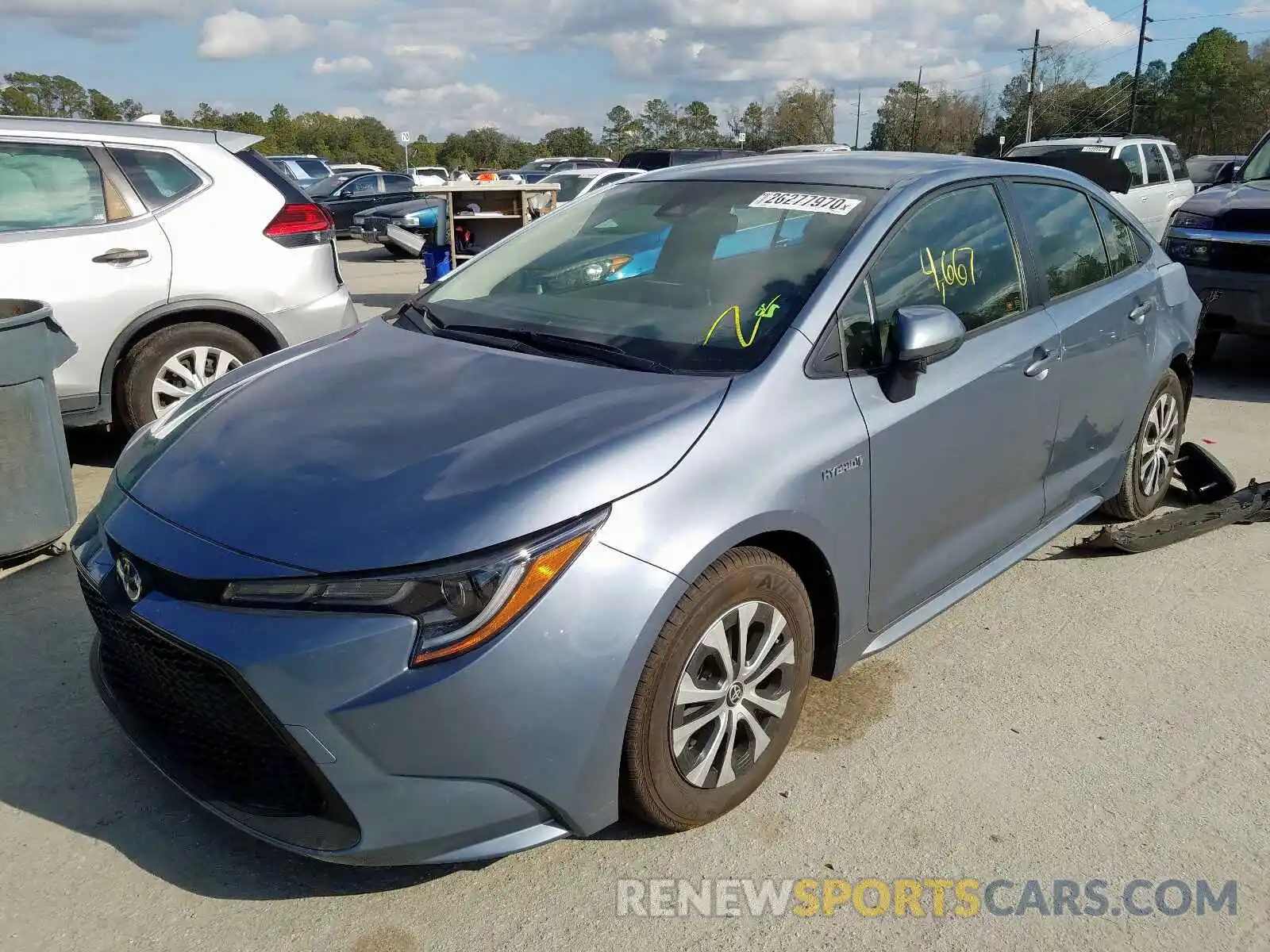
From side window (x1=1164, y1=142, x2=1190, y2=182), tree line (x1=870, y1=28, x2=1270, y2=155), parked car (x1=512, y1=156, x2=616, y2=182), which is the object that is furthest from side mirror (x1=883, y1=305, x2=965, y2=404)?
tree line (x1=870, y1=28, x2=1270, y2=155)

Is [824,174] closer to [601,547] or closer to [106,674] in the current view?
[601,547]

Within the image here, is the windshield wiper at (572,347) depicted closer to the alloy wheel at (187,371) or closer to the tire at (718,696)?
the tire at (718,696)

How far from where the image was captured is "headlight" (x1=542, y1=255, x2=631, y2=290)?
3.50m

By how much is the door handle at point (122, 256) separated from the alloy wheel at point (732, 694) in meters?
4.16

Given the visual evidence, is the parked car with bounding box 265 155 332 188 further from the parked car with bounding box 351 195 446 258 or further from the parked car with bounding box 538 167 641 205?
the parked car with bounding box 538 167 641 205

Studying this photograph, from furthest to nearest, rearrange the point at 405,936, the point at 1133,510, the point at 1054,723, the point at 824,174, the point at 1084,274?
the point at 1133,510 → the point at 1084,274 → the point at 824,174 → the point at 1054,723 → the point at 405,936

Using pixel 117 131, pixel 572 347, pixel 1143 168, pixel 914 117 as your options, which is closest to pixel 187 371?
pixel 117 131

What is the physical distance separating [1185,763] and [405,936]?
2.23 metres

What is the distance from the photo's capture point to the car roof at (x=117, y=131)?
17.1ft

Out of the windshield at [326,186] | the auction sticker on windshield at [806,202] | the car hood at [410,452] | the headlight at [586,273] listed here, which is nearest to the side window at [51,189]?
the car hood at [410,452]

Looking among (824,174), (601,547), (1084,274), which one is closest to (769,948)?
(601,547)

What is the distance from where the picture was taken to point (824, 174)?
346cm

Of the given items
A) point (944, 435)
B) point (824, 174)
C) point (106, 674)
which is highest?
point (824, 174)

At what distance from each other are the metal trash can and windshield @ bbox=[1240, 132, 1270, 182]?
8871mm
